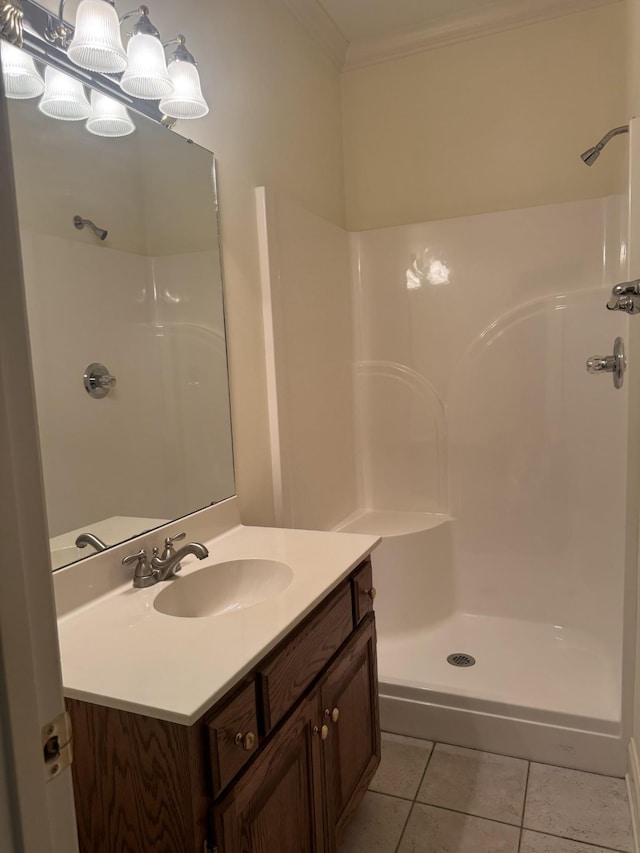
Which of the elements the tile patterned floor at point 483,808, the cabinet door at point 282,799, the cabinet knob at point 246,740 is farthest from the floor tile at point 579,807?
the cabinet knob at point 246,740

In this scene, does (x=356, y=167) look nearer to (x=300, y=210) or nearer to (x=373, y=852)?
(x=300, y=210)

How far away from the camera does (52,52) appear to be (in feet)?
3.94

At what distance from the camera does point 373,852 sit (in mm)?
1561

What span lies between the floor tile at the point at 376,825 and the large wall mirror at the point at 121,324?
3.30 ft

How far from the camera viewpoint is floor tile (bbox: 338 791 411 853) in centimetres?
158

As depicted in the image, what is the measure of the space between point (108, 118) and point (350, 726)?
158cm

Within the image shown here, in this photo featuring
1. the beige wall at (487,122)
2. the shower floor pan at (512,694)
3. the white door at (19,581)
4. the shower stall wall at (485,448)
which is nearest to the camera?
the white door at (19,581)

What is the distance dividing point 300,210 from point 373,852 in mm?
2065

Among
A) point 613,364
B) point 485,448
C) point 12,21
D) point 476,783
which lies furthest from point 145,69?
point 476,783

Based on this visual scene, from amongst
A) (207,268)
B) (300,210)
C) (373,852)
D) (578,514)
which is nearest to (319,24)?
(300,210)

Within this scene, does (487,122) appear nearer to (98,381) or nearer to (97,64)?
(97,64)

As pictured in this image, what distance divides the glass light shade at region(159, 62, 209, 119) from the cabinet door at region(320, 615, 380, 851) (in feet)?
4.68

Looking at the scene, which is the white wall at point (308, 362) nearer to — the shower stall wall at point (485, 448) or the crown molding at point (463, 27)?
the shower stall wall at point (485, 448)

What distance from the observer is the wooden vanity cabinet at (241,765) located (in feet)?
3.03
